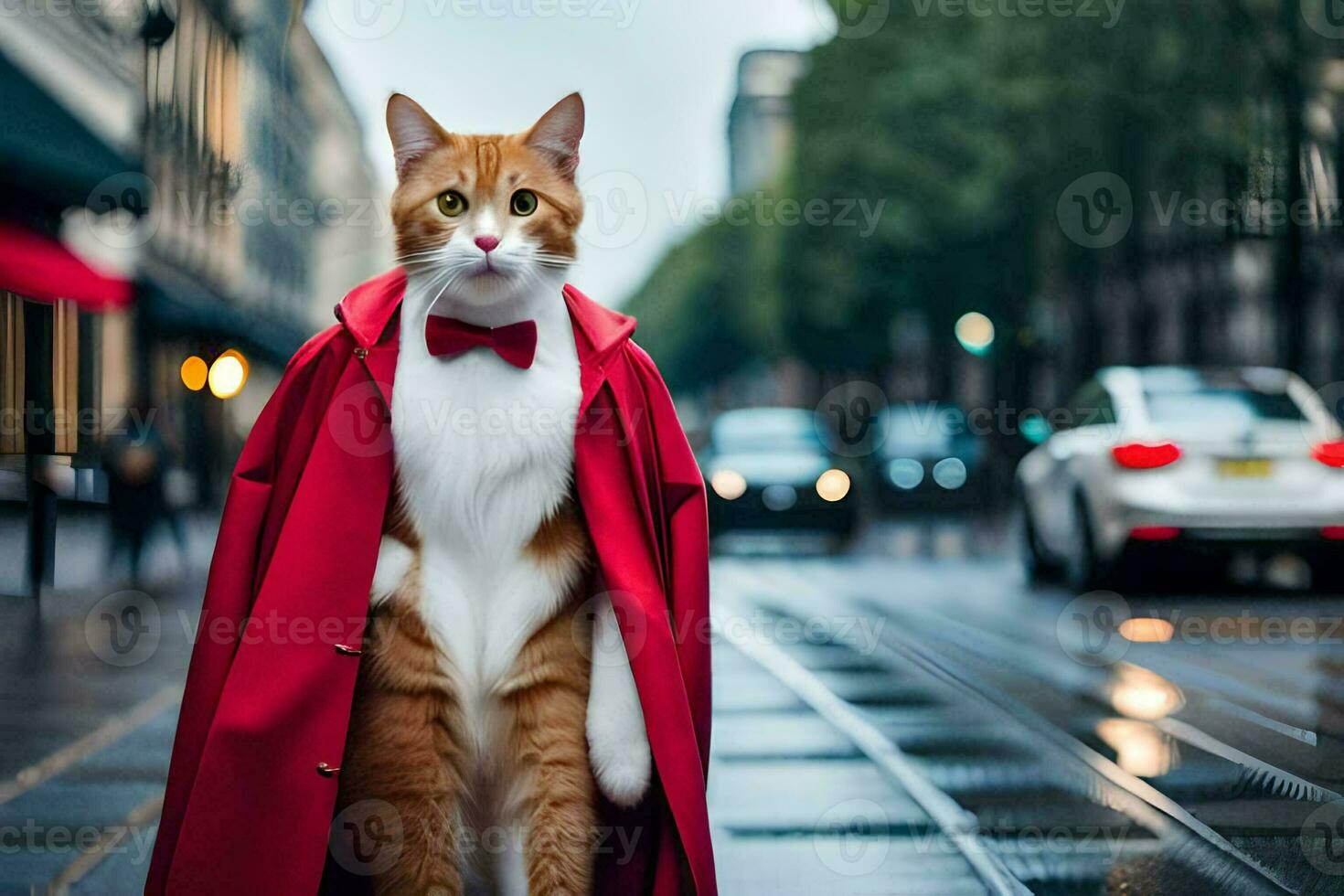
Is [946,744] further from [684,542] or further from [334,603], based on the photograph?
[334,603]

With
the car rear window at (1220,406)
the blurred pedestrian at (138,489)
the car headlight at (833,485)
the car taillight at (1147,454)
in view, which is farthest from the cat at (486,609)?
the car headlight at (833,485)

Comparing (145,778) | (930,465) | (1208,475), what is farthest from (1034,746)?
(930,465)

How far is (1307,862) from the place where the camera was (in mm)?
4750

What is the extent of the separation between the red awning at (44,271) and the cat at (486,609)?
3.92 metres

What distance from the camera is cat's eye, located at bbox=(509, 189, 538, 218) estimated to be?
3.43 m

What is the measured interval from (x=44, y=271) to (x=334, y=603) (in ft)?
19.8

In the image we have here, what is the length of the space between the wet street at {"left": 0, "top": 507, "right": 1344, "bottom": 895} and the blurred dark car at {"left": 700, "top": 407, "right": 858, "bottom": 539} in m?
5.25

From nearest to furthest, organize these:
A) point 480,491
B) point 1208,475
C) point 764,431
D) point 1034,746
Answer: point 480,491
point 1034,746
point 1208,475
point 764,431

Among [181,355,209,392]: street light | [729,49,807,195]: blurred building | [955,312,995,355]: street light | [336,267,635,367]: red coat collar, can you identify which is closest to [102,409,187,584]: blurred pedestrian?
[181,355,209,392]: street light

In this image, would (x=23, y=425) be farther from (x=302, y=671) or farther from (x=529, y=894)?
(x=529, y=894)

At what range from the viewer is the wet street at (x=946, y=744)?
15.7 feet

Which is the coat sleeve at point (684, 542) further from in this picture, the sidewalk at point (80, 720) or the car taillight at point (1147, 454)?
the car taillight at point (1147, 454)

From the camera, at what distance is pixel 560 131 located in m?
3.52

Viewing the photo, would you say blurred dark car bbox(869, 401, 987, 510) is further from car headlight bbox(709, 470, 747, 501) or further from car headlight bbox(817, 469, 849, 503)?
car headlight bbox(709, 470, 747, 501)
